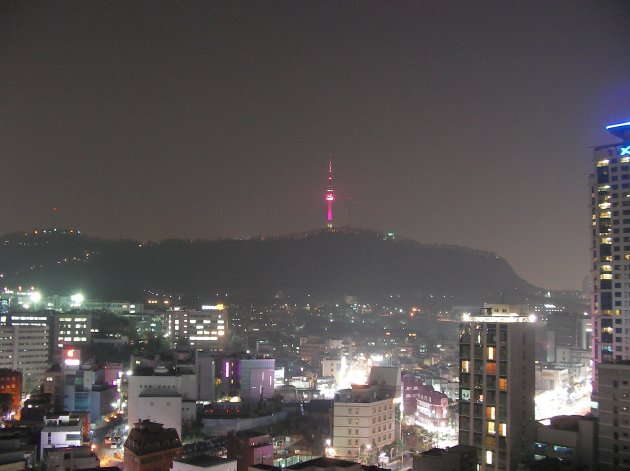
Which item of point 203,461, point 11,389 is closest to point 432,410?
point 203,461

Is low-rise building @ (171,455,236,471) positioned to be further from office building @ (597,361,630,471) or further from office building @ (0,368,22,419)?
office building @ (0,368,22,419)

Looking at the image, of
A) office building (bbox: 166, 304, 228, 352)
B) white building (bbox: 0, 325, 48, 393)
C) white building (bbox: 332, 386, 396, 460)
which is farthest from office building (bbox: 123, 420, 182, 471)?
office building (bbox: 166, 304, 228, 352)

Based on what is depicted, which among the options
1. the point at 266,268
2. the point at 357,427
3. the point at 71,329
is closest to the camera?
the point at 357,427

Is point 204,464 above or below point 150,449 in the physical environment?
above

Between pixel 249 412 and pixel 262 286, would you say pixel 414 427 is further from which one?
pixel 262 286

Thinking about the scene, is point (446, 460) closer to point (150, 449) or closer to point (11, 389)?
point (150, 449)

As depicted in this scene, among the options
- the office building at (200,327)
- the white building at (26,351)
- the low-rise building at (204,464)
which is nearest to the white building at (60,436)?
the low-rise building at (204,464)
